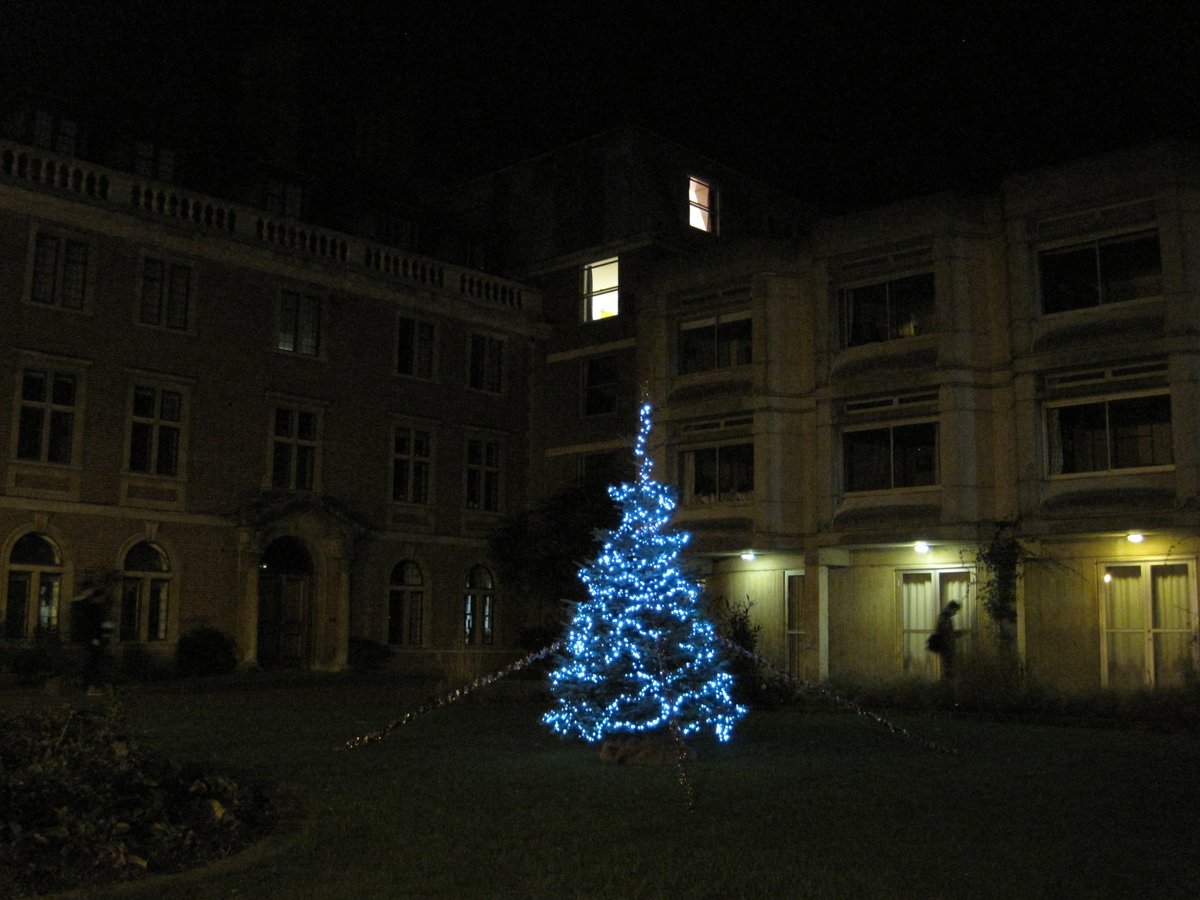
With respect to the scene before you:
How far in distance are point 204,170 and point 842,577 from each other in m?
17.9

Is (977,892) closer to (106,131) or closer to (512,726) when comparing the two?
(512,726)

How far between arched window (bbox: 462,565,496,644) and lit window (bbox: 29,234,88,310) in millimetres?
12452

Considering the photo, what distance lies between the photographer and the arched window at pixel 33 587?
26.5 m

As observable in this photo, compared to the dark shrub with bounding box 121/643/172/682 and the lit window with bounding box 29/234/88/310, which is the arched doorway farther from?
the lit window with bounding box 29/234/88/310

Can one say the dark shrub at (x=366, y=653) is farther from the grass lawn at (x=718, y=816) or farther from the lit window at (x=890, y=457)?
the grass lawn at (x=718, y=816)

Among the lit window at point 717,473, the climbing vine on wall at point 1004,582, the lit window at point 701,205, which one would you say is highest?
the lit window at point 701,205

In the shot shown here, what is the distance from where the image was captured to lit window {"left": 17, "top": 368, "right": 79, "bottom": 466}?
2720 centimetres

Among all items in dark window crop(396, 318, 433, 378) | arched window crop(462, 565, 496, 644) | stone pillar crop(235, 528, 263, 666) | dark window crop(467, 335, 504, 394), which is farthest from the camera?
dark window crop(467, 335, 504, 394)

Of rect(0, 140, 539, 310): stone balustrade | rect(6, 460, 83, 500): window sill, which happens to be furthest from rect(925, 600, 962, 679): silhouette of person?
rect(6, 460, 83, 500): window sill

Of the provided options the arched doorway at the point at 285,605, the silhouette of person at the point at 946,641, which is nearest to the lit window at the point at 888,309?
the silhouette of person at the point at 946,641

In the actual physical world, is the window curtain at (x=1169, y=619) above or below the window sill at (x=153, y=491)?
below

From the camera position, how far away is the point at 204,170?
3198cm

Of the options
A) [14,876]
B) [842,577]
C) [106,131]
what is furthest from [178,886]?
[106,131]

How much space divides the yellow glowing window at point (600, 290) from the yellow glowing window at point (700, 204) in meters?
2.70
